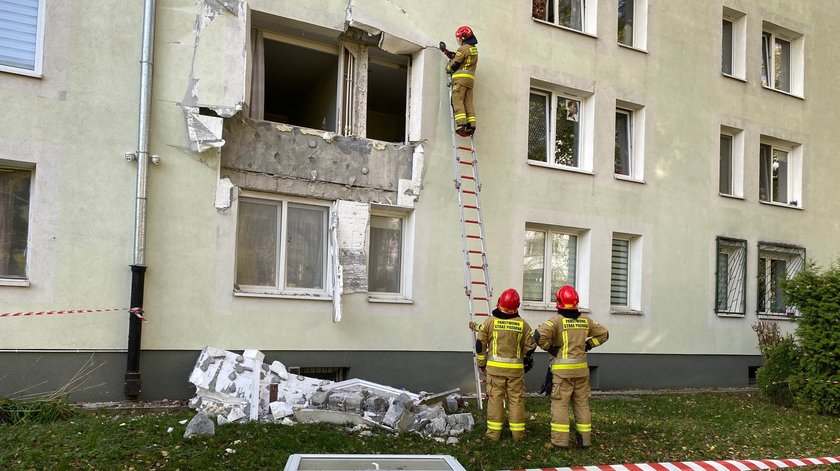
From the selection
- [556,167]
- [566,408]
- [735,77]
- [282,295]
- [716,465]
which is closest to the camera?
[716,465]

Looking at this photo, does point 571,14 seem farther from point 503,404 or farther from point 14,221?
point 14,221

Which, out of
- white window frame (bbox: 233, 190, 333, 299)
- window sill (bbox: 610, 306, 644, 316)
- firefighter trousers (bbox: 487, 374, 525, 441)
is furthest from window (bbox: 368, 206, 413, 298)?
window sill (bbox: 610, 306, 644, 316)

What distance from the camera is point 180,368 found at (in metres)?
9.16

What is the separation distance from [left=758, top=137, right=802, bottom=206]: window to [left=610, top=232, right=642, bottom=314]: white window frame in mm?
4119

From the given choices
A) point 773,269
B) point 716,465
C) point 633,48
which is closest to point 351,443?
point 716,465

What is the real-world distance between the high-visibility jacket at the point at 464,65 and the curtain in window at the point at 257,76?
2.80 m

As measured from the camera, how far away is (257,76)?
10.2 meters

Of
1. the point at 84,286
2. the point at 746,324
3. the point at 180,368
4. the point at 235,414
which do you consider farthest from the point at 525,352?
the point at 746,324

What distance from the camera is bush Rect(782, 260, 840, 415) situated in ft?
35.2

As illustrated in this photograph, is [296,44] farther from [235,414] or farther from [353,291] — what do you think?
[235,414]

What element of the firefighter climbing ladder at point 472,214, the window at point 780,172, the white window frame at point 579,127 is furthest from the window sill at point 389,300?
the window at point 780,172

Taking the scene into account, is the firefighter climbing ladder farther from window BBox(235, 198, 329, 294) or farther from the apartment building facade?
window BBox(235, 198, 329, 294)

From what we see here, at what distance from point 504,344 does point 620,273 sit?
21.2ft

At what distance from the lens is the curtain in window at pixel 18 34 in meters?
8.61
